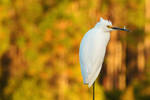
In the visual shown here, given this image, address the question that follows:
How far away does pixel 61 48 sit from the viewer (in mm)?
6711

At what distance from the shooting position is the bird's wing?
148cm

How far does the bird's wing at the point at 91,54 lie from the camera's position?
148 cm

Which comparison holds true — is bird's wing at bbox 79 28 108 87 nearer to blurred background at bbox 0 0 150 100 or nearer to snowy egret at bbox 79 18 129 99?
snowy egret at bbox 79 18 129 99

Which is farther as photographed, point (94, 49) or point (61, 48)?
point (61, 48)

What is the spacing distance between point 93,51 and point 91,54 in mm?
19

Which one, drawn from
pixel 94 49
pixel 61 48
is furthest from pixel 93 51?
pixel 61 48

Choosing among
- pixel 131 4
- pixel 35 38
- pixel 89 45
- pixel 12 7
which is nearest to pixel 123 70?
pixel 131 4

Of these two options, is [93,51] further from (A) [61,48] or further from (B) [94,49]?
(A) [61,48]

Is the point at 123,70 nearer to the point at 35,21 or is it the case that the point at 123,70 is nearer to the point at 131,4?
the point at 131,4

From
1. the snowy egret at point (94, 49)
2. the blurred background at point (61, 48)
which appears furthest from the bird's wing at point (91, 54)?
the blurred background at point (61, 48)

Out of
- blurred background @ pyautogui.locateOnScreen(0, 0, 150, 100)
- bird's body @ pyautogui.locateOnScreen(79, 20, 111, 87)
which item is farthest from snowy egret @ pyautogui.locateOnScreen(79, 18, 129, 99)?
blurred background @ pyautogui.locateOnScreen(0, 0, 150, 100)

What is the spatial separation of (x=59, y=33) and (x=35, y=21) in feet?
2.12

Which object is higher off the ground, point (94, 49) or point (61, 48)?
point (94, 49)

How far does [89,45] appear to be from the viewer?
150cm
